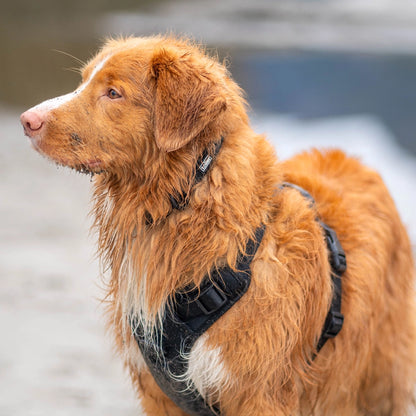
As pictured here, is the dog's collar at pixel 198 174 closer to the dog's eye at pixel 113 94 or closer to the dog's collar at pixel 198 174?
the dog's collar at pixel 198 174

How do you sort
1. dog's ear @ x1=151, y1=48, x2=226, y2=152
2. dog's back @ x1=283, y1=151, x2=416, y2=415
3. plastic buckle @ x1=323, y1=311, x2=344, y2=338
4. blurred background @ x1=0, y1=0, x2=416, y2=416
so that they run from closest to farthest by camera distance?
dog's ear @ x1=151, y1=48, x2=226, y2=152 < plastic buckle @ x1=323, y1=311, x2=344, y2=338 < dog's back @ x1=283, y1=151, x2=416, y2=415 < blurred background @ x1=0, y1=0, x2=416, y2=416

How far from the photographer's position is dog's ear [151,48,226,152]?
2717mm

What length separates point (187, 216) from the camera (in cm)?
281

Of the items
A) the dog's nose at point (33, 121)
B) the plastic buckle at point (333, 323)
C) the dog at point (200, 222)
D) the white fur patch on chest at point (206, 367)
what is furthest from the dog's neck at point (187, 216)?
the plastic buckle at point (333, 323)

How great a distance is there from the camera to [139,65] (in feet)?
9.37

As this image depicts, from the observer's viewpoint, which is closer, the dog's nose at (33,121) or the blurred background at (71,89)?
the dog's nose at (33,121)

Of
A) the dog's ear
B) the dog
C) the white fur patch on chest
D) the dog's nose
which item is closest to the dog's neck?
the dog

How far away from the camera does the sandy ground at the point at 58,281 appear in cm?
450

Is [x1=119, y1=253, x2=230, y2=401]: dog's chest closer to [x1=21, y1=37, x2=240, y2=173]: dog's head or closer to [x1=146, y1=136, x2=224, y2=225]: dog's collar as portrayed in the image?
[x1=146, y1=136, x2=224, y2=225]: dog's collar

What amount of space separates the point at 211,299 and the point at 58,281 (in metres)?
3.46

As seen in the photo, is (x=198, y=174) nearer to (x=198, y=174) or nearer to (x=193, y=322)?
(x=198, y=174)

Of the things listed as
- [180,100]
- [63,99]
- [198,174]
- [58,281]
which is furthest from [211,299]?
[58,281]

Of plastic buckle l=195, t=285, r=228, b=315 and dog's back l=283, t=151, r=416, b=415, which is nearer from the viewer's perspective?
plastic buckle l=195, t=285, r=228, b=315

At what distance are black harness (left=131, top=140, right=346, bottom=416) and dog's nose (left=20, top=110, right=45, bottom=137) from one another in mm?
643
